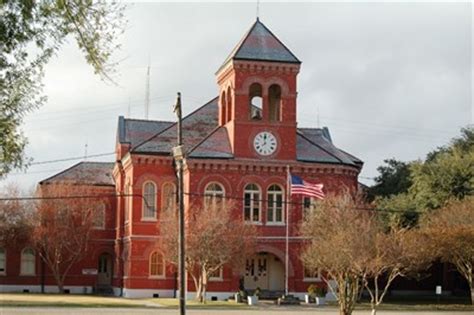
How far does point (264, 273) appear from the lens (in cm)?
5772

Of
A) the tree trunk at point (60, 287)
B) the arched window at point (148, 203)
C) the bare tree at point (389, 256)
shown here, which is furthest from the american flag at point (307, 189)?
the tree trunk at point (60, 287)

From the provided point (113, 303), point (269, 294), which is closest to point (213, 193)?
point (269, 294)

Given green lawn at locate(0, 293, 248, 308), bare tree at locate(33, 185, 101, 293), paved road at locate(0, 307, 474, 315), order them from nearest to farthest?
1. paved road at locate(0, 307, 474, 315)
2. green lawn at locate(0, 293, 248, 308)
3. bare tree at locate(33, 185, 101, 293)

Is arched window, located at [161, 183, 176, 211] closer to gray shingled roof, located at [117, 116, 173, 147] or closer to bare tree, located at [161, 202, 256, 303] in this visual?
bare tree, located at [161, 202, 256, 303]

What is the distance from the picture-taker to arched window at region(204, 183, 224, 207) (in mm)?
54934

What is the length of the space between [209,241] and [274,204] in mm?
7445

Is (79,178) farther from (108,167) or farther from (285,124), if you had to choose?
(285,124)

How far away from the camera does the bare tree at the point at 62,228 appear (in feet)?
200

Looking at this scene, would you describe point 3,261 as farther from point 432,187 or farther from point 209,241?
point 432,187

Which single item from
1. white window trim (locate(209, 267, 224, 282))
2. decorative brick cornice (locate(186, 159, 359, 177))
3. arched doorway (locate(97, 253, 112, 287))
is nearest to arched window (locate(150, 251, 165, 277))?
white window trim (locate(209, 267, 224, 282))

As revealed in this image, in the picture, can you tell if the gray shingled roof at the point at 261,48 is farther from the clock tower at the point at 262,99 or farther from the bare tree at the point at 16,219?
the bare tree at the point at 16,219

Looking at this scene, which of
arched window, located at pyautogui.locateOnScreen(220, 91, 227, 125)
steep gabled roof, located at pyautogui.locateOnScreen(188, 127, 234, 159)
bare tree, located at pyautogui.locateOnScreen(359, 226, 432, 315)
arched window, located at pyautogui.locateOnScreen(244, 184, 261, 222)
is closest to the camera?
bare tree, located at pyautogui.locateOnScreen(359, 226, 432, 315)

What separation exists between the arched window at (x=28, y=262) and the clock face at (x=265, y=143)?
1869cm

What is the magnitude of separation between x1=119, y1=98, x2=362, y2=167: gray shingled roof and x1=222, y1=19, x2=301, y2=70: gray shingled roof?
200 inches
